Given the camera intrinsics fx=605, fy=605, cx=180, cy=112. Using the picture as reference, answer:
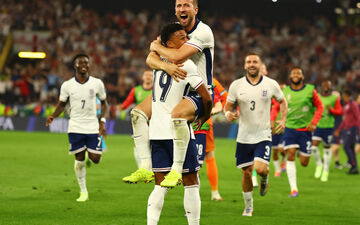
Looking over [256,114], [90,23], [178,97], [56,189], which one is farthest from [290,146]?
[90,23]

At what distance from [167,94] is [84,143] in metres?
5.01

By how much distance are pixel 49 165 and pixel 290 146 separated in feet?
24.4

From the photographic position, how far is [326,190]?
1320 cm

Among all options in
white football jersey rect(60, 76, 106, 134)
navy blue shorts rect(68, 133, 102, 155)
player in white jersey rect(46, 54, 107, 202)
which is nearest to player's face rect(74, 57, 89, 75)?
player in white jersey rect(46, 54, 107, 202)

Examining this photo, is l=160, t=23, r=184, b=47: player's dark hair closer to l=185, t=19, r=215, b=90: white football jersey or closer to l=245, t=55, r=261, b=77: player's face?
l=185, t=19, r=215, b=90: white football jersey

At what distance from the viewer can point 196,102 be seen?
6.36 meters

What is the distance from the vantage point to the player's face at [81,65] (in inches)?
438

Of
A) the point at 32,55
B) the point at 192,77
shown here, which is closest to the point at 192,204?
the point at 192,77

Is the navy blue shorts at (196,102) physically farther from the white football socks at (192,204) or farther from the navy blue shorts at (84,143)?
the navy blue shorts at (84,143)

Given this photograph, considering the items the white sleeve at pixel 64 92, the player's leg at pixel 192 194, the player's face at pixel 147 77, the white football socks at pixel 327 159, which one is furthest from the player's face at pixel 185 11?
the white football socks at pixel 327 159

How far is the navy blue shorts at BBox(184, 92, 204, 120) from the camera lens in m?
6.35

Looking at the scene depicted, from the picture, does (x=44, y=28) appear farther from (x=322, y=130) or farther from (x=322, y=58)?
(x=322, y=130)

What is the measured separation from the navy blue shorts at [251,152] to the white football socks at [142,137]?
336 centimetres

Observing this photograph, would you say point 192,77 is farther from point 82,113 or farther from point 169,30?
point 82,113
